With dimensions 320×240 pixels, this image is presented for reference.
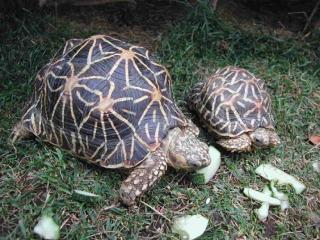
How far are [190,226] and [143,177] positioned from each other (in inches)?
16.8

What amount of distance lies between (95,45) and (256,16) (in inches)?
90.6

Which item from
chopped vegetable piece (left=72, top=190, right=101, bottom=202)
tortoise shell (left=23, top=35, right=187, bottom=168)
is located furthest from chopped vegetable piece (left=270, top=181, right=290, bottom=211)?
chopped vegetable piece (left=72, top=190, right=101, bottom=202)

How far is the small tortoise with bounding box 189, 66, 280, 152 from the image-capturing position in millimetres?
3330

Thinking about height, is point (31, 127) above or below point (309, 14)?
below

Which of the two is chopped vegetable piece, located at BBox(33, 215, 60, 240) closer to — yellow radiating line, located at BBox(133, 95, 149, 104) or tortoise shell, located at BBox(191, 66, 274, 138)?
yellow radiating line, located at BBox(133, 95, 149, 104)

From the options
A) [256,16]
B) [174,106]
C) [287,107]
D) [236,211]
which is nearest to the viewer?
[236,211]

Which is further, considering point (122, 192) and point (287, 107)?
point (287, 107)

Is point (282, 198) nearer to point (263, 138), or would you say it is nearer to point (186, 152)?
point (263, 138)

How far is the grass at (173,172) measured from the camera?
2826mm

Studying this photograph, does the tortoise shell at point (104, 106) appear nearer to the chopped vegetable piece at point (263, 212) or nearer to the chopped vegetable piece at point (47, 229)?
the chopped vegetable piece at point (47, 229)

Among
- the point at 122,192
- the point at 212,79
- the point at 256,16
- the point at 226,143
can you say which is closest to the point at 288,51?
the point at 256,16

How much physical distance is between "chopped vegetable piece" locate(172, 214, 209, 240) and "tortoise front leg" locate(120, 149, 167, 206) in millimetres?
298

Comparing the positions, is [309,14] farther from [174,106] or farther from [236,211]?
[236,211]

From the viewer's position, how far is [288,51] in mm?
4336
